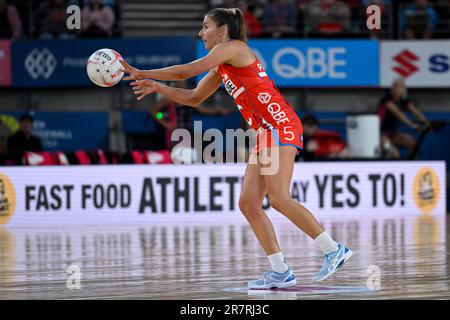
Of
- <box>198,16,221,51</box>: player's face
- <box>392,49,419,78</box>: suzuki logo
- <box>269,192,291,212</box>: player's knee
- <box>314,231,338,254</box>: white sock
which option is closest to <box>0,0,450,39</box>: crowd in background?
<box>392,49,419,78</box>: suzuki logo

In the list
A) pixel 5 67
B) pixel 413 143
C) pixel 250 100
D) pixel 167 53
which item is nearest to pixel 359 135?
pixel 413 143

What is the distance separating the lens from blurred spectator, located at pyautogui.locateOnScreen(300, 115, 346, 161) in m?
19.2

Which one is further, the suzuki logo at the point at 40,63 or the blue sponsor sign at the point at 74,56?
the suzuki logo at the point at 40,63

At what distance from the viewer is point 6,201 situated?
16.9 m

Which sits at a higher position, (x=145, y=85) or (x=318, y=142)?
(x=145, y=85)

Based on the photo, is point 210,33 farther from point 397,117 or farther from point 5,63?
point 5,63

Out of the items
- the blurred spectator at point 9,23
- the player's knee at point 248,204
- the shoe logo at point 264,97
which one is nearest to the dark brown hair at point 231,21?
the shoe logo at point 264,97

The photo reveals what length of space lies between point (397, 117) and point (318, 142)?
5.55 ft

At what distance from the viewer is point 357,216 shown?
18297mm

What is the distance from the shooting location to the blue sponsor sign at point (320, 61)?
21156 mm

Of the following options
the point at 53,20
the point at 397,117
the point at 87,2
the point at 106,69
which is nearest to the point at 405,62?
the point at 397,117

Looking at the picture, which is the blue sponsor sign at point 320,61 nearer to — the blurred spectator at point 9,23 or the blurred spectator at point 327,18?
the blurred spectator at point 327,18

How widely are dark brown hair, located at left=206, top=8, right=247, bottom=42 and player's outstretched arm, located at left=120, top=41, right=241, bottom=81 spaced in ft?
0.90

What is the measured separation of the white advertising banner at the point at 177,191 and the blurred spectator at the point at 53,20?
15.9 feet
